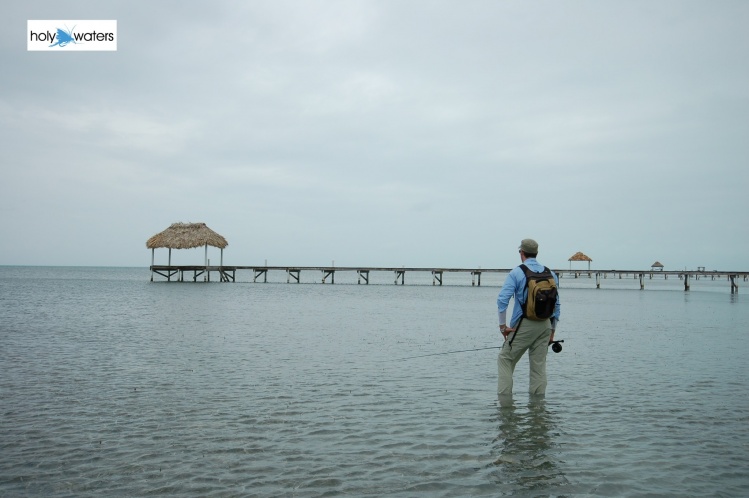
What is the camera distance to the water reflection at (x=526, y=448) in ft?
16.6

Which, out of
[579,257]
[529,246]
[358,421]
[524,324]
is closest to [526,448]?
[524,324]

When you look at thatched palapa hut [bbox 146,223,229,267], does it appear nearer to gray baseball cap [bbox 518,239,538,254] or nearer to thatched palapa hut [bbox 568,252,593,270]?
thatched palapa hut [bbox 568,252,593,270]

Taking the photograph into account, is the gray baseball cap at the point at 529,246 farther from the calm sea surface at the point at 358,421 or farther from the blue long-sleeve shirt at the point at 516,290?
the calm sea surface at the point at 358,421

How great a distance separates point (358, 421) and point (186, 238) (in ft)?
179

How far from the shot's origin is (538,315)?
6.97m

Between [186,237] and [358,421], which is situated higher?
[186,237]

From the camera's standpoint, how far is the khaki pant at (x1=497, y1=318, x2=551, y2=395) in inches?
283

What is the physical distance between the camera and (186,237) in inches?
2286

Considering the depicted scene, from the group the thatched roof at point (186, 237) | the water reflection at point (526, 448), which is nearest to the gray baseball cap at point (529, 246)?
the water reflection at point (526, 448)

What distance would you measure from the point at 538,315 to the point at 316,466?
128 inches

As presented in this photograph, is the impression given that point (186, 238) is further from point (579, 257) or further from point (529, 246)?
point (529, 246)

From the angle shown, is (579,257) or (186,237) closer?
(186,237)

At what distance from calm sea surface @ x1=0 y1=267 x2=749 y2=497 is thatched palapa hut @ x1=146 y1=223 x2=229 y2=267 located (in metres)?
43.8

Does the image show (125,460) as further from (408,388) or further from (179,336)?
(179,336)
